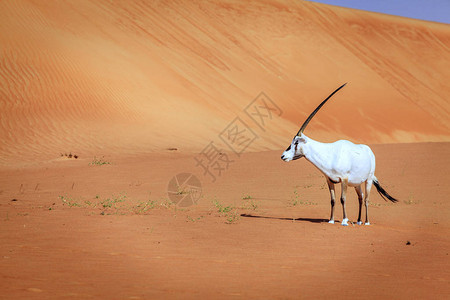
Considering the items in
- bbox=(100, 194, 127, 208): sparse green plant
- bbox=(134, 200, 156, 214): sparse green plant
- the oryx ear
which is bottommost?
bbox=(134, 200, 156, 214): sparse green plant

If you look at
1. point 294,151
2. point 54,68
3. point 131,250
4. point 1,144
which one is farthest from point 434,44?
point 131,250

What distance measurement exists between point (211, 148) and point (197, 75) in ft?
35.6

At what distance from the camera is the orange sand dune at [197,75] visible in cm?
2367

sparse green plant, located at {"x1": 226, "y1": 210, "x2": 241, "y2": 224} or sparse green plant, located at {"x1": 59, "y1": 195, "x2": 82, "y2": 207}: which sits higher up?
sparse green plant, located at {"x1": 59, "y1": 195, "x2": 82, "y2": 207}

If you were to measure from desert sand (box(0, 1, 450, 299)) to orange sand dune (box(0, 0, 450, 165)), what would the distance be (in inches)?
5.4

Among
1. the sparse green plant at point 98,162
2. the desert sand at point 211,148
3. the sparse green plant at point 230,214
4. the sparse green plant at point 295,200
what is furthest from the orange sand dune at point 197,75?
the sparse green plant at point 230,214

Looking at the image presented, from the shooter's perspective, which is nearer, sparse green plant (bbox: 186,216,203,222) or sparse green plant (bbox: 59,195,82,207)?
sparse green plant (bbox: 186,216,203,222)

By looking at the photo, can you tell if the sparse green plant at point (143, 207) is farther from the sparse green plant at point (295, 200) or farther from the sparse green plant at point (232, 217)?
the sparse green plant at point (295, 200)

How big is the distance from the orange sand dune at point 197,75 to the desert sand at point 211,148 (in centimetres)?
14

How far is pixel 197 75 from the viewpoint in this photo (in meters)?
32.5

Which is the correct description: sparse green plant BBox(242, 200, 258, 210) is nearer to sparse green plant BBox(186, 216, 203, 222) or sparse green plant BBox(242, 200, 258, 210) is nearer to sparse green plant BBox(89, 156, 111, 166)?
sparse green plant BBox(186, 216, 203, 222)

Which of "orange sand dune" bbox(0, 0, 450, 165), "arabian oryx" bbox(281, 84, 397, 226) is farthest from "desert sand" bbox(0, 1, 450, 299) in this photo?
"arabian oryx" bbox(281, 84, 397, 226)

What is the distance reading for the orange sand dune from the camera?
77.7ft

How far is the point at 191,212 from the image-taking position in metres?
9.62
